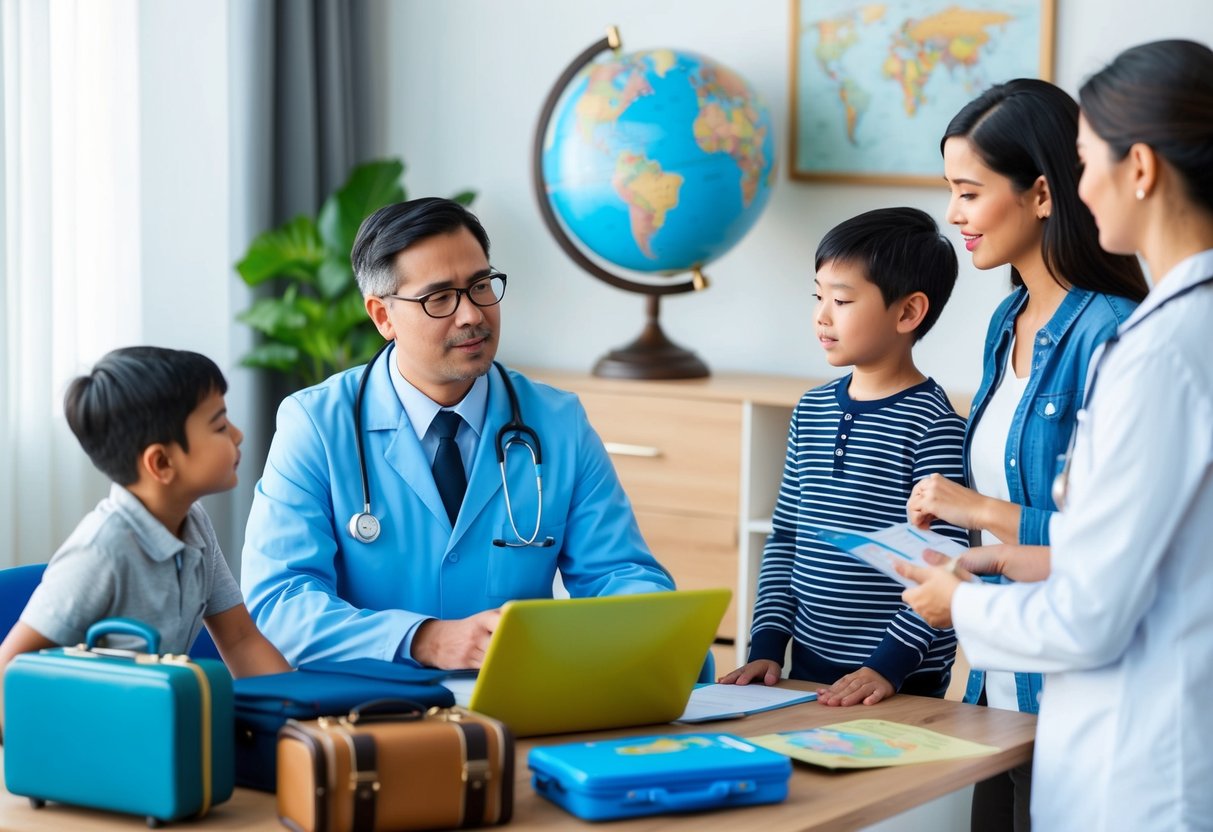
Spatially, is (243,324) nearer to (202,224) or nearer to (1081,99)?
(202,224)

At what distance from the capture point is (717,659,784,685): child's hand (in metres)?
2.14

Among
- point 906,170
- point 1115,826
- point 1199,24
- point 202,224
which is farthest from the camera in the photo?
point 202,224

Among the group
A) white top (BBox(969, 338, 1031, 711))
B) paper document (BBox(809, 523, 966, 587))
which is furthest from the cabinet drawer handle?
paper document (BBox(809, 523, 966, 587))

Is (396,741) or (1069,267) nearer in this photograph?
(396,741)

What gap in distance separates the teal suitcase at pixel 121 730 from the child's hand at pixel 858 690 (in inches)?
33.8

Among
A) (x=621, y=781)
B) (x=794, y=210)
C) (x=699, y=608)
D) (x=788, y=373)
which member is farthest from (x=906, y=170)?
(x=621, y=781)

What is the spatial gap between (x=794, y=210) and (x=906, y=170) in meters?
0.36

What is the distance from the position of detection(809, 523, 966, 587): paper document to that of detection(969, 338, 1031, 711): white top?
148 mm

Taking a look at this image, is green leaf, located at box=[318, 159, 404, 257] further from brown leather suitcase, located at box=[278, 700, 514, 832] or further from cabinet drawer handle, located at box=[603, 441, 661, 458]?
brown leather suitcase, located at box=[278, 700, 514, 832]

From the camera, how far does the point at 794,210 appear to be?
14.3 ft

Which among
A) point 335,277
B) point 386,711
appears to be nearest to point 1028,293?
point 386,711

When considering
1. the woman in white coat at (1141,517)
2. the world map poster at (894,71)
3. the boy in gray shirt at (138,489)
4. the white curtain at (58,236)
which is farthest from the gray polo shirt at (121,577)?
the world map poster at (894,71)

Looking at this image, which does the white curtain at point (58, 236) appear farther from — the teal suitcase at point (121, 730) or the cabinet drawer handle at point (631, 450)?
the teal suitcase at point (121, 730)

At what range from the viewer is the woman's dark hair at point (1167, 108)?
1.55 meters
